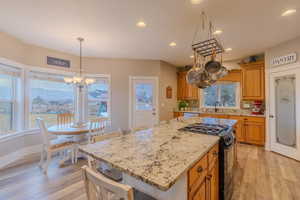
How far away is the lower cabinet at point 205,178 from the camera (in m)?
1.10

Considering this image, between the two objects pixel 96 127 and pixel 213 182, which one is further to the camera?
pixel 96 127

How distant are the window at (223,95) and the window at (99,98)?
3.57 m

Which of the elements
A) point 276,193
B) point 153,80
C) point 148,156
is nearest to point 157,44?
point 153,80

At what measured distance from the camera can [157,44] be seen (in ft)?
11.8

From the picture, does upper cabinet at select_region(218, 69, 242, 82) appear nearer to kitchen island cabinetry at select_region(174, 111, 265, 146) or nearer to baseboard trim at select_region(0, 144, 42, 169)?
kitchen island cabinetry at select_region(174, 111, 265, 146)

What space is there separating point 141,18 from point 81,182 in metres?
2.83

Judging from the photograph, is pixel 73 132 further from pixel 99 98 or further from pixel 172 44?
pixel 172 44

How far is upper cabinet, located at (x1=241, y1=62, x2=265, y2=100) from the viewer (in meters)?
4.14

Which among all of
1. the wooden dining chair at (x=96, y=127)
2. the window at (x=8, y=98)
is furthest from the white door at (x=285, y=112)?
the window at (x=8, y=98)

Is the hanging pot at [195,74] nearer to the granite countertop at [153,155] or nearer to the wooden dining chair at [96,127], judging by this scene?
the granite countertop at [153,155]

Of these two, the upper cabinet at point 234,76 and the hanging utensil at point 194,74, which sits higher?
the upper cabinet at point 234,76

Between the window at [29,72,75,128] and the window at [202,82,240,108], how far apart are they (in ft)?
15.3

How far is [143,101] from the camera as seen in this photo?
4906mm

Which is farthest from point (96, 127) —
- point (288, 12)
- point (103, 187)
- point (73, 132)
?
point (288, 12)
